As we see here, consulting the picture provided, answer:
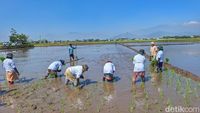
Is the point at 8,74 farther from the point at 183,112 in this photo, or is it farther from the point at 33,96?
the point at 183,112

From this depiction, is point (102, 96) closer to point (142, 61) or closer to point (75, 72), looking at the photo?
point (75, 72)

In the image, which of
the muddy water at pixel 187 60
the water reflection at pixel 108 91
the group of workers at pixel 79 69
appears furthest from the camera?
the muddy water at pixel 187 60

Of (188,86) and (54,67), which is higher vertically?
(54,67)

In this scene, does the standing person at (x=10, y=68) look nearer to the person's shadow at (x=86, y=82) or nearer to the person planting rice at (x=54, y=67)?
the person planting rice at (x=54, y=67)

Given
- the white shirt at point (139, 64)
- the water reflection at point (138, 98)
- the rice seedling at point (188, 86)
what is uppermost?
the white shirt at point (139, 64)

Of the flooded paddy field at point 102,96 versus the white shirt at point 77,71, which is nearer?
the flooded paddy field at point 102,96

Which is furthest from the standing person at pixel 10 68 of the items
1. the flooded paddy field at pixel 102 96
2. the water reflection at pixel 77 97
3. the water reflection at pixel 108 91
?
the water reflection at pixel 108 91

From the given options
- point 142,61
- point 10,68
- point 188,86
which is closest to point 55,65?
point 10,68

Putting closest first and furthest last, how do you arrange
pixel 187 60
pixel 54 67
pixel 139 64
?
1. pixel 139 64
2. pixel 54 67
3. pixel 187 60

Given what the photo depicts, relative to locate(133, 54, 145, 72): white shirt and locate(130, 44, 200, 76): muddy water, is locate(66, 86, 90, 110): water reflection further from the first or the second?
locate(130, 44, 200, 76): muddy water

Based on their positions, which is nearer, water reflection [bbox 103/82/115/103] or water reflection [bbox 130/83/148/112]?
water reflection [bbox 130/83/148/112]

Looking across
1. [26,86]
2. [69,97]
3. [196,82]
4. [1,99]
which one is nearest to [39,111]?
[69,97]

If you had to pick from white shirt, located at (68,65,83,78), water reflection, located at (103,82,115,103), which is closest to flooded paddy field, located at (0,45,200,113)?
water reflection, located at (103,82,115,103)

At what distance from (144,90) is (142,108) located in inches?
100
